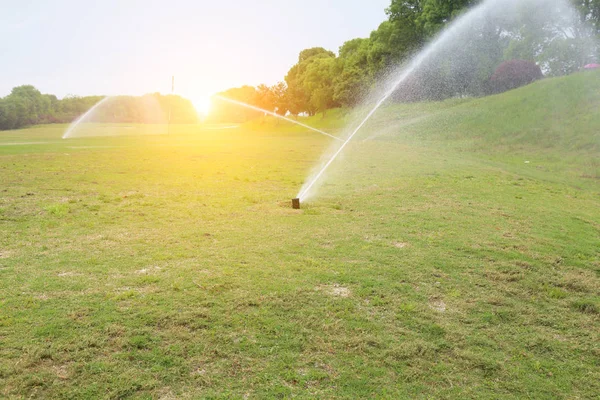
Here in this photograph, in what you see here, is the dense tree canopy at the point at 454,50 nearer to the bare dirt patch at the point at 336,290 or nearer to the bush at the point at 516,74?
the bush at the point at 516,74

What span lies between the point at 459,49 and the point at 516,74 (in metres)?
8.09

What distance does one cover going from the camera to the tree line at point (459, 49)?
4278cm

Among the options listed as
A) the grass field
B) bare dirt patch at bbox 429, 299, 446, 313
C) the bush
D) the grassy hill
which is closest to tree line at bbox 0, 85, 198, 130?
the grassy hill

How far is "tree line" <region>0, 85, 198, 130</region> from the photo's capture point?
266 feet

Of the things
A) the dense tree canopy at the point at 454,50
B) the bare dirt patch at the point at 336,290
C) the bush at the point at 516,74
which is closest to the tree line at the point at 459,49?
the dense tree canopy at the point at 454,50

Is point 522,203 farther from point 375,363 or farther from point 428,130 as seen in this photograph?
point 428,130

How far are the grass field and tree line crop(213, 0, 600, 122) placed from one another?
109 ft

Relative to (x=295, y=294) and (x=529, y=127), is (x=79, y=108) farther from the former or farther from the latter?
(x=295, y=294)

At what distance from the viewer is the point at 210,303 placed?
5.01 meters

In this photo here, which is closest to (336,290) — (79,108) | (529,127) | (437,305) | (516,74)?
(437,305)

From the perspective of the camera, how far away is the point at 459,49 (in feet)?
152

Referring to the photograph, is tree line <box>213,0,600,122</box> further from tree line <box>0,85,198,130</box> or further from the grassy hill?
tree line <box>0,85,198,130</box>

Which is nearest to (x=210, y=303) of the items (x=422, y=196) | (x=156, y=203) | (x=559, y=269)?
(x=559, y=269)

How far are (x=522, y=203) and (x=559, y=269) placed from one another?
5.31 m
